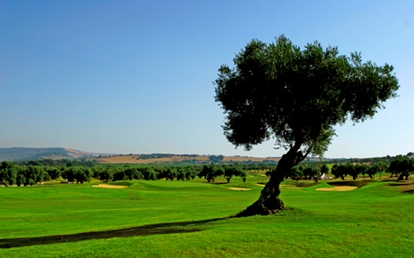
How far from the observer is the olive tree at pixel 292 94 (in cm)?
2427

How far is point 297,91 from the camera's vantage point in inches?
968

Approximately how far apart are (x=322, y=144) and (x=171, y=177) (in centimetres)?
13874

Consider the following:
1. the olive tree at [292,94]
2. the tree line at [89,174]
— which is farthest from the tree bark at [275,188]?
the tree line at [89,174]

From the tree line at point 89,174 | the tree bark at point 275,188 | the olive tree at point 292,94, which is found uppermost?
the olive tree at point 292,94

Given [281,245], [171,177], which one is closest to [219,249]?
[281,245]

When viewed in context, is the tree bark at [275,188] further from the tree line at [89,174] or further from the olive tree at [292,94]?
the tree line at [89,174]

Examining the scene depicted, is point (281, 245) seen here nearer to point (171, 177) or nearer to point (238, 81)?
point (238, 81)

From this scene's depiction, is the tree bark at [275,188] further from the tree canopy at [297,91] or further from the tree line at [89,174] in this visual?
the tree line at [89,174]

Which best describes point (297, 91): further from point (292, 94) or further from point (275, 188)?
point (275, 188)

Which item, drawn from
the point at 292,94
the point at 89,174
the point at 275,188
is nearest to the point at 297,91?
the point at 292,94

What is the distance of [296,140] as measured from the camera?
88.4 feet

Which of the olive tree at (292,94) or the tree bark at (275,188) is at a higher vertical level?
the olive tree at (292,94)

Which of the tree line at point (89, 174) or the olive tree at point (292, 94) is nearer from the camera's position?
the olive tree at point (292, 94)

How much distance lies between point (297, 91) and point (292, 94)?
417mm
